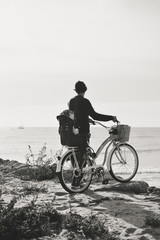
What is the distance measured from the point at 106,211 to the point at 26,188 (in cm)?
250

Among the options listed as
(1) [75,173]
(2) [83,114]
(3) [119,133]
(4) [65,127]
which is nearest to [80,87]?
(2) [83,114]

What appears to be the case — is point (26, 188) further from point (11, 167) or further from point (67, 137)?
point (11, 167)

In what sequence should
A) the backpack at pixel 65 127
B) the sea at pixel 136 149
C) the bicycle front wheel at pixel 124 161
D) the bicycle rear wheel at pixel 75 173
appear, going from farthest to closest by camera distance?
the sea at pixel 136 149 → the bicycle front wheel at pixel 124 161 → the backpack at pixel 65 127 → the bicycle rear wheel at pixel 75 173

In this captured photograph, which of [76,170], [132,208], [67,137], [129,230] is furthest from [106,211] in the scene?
[67,137]

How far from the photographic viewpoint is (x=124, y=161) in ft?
26.1

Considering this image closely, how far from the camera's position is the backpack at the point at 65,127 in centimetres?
706

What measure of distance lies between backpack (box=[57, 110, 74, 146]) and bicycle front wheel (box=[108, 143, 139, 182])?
1148 millimetres

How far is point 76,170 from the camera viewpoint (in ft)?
23.0

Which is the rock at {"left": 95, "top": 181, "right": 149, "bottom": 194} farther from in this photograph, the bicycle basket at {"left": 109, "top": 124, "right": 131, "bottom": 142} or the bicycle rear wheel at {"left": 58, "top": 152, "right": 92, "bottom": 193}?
the bicycle basket at {"left": 109, "top": 124, "right": 131, "bottom": 142}

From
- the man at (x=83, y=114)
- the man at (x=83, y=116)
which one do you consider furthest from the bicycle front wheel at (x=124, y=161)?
the man at (x=83, y=114)

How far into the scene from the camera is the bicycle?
694 cm

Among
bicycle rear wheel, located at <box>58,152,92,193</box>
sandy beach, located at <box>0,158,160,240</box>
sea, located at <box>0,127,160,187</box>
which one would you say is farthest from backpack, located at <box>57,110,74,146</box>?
sea, located at <box>0,127,160,187</box>

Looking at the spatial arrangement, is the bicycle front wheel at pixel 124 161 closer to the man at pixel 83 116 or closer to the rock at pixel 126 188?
the rock at pixel 126 188

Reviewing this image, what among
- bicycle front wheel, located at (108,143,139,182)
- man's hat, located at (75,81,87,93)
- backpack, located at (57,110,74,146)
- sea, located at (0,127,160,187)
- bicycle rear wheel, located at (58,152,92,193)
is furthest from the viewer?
sea, located at (0,127,160,187)
